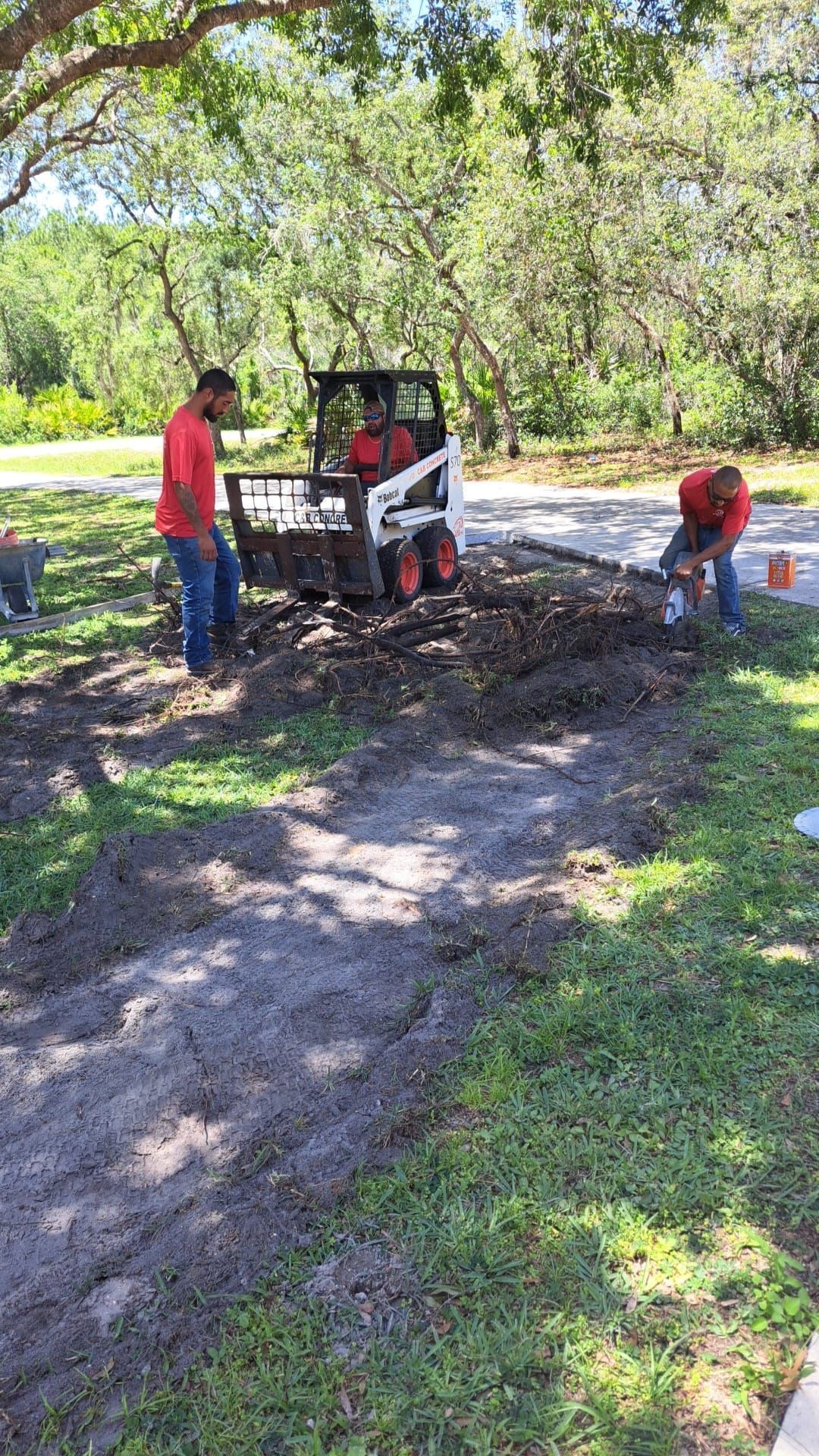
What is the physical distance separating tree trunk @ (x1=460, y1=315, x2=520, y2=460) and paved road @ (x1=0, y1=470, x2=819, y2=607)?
232 centimetres

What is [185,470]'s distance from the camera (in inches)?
263

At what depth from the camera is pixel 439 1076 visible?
9.91ft

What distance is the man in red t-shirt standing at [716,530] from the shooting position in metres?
6.66

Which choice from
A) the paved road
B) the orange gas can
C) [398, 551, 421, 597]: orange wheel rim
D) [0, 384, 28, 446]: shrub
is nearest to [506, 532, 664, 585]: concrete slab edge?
the paved road

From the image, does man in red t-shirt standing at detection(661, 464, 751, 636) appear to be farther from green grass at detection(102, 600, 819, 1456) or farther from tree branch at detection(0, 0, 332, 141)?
tree branch at detection(0, 0, 332, 141)

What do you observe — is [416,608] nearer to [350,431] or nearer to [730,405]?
[350,431]

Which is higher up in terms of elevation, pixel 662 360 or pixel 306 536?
pixel 662 360

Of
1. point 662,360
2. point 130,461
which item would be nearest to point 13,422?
point 130,461

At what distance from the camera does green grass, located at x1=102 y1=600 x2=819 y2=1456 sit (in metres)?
2.06

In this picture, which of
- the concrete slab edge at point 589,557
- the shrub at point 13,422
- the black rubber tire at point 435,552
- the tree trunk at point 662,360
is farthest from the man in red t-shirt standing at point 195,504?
the shrub at point 13,422

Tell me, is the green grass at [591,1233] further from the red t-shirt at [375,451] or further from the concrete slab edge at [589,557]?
the concrete slab edge at [589,557]

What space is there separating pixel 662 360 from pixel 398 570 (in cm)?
1438

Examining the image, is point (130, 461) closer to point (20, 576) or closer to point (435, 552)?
point (20, 576)

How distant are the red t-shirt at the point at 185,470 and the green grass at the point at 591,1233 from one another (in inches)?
173
